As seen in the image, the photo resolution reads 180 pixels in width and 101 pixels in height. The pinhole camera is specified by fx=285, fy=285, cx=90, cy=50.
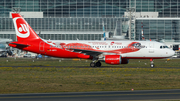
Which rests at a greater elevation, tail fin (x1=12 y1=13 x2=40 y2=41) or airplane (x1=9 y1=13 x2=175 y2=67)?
tail fin (x1=12 y1=13 x2=40 y2=41)

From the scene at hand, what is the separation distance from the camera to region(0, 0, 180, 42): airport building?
10612 cm

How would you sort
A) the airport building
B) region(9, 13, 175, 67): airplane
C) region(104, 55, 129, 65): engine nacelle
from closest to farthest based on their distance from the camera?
region(104, 55, 129, 65): engine nacelle
region(9, 13, 175, 67): airplane
the airport building

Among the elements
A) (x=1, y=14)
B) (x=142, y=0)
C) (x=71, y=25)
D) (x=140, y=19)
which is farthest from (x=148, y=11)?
(x=1, y=14)

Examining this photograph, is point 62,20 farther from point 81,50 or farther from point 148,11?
point 81,50

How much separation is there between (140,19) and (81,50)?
236 ft

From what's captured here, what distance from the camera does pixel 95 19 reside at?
114 metres

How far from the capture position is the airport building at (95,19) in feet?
348

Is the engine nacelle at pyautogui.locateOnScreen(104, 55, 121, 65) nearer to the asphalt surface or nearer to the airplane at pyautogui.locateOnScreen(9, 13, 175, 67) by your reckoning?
the airplane at pyautogui.locateOnScreen(9, 13, 175, 67)

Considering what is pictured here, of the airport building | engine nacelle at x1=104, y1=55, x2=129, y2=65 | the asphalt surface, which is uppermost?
the airport building

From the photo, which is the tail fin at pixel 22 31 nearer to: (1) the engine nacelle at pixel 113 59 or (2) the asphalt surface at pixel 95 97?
(1) the engine nacelle at pixel 113 59

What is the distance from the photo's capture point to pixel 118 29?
106 meters

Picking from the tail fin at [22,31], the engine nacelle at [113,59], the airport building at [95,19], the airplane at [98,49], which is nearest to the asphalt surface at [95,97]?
the engine nacelle at [113,59]

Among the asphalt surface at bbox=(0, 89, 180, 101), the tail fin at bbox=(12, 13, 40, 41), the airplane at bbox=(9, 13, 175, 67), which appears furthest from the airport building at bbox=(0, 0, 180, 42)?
the asphalt surface at bbox=(0, 89, 180, 101)

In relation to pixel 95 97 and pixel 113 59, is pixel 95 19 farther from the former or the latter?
pixel 95 97
